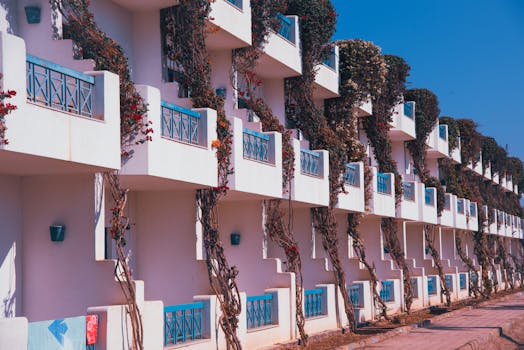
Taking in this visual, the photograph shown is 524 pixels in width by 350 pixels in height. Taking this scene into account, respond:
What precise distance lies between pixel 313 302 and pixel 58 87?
1293cm

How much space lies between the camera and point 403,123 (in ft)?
124

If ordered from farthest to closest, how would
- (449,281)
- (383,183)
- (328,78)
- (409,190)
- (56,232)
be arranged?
(449,281), (409,190), (383,183), (328,78), (56,232)

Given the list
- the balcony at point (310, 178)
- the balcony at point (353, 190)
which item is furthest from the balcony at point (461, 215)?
the balcony at point (310, 178)

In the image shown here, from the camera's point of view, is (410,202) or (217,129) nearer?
(217,129)

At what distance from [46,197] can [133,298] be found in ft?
7.73

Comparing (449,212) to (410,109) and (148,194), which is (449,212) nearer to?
(410,109)

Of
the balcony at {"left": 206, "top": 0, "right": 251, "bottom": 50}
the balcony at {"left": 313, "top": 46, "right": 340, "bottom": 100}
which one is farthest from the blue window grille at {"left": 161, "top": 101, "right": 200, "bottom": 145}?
the balcony at {"left": 313, "top": 46, "right": 340, "bottom": 100}

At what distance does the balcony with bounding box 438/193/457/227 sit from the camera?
139 ft

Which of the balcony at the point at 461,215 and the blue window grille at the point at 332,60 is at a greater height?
the blue window grille at the point at 332,60

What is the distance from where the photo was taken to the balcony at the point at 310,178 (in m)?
24.1

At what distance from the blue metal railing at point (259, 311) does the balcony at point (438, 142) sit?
22264mm

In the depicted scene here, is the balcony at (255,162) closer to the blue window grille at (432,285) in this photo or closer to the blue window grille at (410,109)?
the blue window grille at (410,109)

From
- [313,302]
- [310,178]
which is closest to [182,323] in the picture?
[313,302]

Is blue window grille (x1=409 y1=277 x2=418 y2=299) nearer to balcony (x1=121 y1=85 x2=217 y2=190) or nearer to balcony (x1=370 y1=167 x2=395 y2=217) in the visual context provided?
balcony (x1=370 y1=167 x2=395 y2=217)
